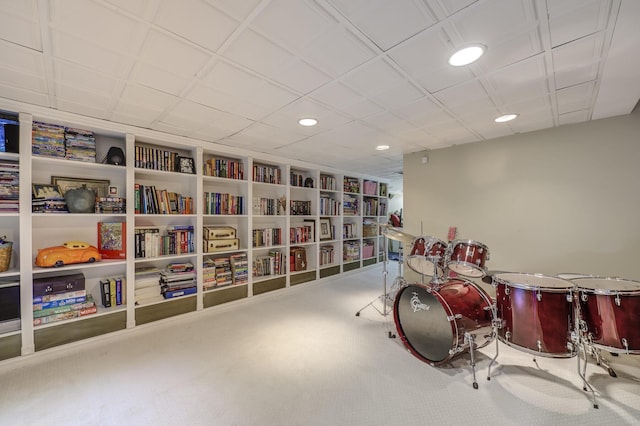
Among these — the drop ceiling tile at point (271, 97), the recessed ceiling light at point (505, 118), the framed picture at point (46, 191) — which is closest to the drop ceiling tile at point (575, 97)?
the recessed ceiling light at point (505, 118)

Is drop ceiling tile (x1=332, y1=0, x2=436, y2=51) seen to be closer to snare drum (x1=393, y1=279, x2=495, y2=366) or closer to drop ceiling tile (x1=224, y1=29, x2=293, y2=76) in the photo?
drop ceiling tile (x1=224, y1=29, x2=293, y2=76)

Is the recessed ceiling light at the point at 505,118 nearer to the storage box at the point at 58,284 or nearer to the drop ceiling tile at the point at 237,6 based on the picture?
the drop ceiling tile at the point at 237,6

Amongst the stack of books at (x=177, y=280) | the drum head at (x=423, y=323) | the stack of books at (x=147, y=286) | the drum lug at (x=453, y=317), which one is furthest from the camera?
the stack of books at (x=177, y=280)

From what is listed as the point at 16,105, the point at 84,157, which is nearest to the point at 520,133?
the point at 84,157

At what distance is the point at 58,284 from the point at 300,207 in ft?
9.87

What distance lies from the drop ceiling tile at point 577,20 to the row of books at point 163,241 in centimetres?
352

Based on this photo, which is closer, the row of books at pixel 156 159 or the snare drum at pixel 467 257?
the snare drum at pixel 467 257

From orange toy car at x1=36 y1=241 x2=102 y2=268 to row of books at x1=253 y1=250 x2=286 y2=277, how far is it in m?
1.82

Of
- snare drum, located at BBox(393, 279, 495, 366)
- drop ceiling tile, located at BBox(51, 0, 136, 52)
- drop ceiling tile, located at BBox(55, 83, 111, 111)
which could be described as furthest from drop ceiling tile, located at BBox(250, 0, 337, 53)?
snare drum, located at BBox(393, 279, 495, 366)

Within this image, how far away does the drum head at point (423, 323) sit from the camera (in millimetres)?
1935

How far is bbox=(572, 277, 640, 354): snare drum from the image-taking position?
1.47 meters

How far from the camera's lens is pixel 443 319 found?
6.28 ft

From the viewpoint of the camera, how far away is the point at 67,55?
1401mm

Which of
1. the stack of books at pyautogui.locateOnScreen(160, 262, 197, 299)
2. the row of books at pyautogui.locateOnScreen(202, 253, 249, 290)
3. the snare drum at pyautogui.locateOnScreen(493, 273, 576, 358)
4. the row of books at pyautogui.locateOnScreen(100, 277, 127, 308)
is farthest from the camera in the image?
the row of books at pyautogui.locateOnScreen(202, 253, 249, 290)
